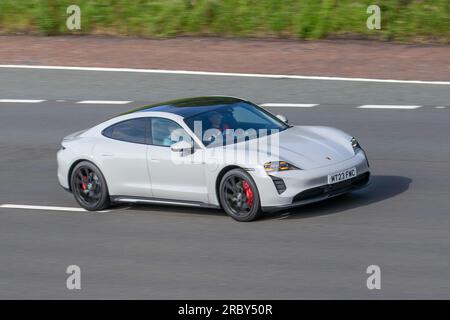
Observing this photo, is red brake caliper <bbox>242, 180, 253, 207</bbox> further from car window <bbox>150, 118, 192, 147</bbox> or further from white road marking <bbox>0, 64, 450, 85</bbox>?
white road marking <bbox>0, 64, 450, 85</bbox>

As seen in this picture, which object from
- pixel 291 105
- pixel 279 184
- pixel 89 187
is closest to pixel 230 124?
pixel 279 184

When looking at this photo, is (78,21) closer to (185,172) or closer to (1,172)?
(1,172)

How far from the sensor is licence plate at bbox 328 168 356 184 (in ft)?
40.2

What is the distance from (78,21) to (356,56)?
7.45 m

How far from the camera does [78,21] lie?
25.6 metres

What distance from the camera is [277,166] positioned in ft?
39.8

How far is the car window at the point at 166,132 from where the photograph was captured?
12859mm

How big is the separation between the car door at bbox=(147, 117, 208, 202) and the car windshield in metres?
0.19

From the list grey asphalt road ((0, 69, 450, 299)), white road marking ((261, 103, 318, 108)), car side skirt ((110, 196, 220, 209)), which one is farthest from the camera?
white road marking ((261, 103, 318, 108))

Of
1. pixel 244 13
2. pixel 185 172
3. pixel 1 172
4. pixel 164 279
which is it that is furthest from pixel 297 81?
pixel 164 279

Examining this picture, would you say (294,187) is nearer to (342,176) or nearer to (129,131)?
(342,176)

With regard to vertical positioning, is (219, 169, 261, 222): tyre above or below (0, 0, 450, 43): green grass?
below

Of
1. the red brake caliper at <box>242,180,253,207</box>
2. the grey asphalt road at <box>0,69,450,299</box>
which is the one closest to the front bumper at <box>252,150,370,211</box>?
the red brake caliper at <box>242,180,253,207</box>

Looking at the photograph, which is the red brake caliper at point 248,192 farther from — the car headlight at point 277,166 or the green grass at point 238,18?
the green grass at point 238,18
